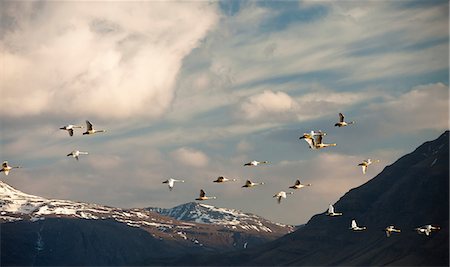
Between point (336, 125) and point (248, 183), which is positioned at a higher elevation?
point (336, 125)

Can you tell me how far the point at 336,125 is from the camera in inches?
4400

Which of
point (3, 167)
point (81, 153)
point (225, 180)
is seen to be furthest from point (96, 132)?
point (225, 180)

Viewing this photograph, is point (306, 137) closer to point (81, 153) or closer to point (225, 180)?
point (225, 180)

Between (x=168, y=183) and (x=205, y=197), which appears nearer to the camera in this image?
(x=168, y=183)

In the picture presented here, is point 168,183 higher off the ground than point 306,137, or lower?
lower

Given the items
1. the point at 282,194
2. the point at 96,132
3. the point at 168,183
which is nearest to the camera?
the point at 168,183

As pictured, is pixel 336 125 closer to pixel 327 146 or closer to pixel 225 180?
pixel 327 146

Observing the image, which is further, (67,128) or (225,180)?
(225,180)

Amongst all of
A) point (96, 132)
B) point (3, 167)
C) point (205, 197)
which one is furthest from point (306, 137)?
point (3, 167)

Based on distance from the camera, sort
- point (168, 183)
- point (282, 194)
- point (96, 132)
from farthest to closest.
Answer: point (282, 194), point (96, 132), point (168, 183)

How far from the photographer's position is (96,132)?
108 meters

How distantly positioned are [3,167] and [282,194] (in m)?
44.4

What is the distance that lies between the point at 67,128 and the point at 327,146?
40587 mm

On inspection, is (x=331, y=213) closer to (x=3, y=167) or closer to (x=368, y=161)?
(x=368, y=161)
